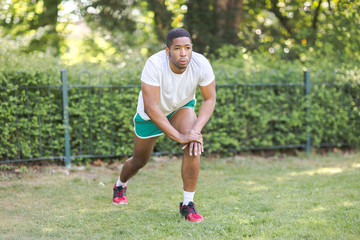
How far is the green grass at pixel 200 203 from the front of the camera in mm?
3504

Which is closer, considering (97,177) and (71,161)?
(97,177)

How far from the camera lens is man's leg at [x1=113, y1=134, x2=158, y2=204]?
424cm

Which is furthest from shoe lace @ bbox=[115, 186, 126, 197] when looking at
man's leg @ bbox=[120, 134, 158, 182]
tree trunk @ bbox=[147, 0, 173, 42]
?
tree trunk @ bbox=[147, 0, 173, 42]

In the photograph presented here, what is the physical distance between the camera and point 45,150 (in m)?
6.46

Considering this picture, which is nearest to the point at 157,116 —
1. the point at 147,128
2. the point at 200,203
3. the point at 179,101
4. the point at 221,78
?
the point at 179,101

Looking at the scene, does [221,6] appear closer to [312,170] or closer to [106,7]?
[106,7]

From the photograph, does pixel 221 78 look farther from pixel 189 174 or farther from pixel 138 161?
pixel 189 174

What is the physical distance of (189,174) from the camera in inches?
148

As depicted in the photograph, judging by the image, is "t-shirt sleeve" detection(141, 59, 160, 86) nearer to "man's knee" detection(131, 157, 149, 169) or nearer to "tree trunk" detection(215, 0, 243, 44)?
A: "man's knee" detection(131, 157, 149, 169)

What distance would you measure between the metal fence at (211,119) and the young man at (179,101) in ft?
8.66

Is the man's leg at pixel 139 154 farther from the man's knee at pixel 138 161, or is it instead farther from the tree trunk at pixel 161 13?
the tree trunk at pixel 161 13

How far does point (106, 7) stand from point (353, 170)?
20.3 ft

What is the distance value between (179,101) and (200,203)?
121 centimetres

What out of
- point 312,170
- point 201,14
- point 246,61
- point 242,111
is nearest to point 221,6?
point 201,14
